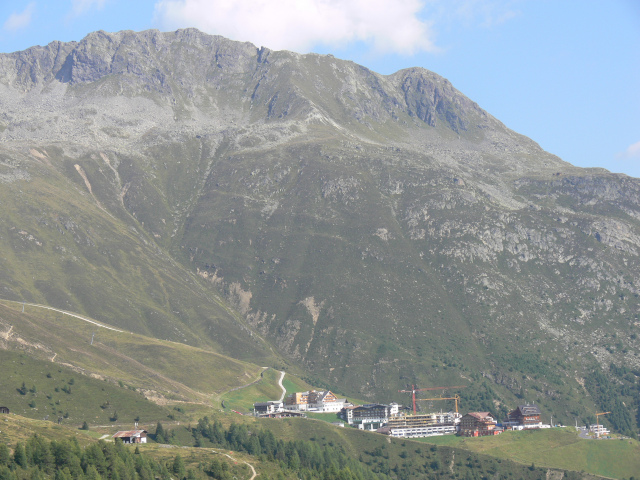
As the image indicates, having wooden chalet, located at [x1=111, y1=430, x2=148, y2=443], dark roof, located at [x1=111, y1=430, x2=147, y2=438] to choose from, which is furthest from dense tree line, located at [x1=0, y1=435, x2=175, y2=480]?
dark roof, located at [x1=111, y1=430, x2=147, y2=438]

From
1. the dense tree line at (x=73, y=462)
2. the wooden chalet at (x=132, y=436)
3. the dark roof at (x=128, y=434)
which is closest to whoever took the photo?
the dense tree line at (x=73, y=462)

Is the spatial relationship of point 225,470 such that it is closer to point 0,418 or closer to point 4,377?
point 0,418

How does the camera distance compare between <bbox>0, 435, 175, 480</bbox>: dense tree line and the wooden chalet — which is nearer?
<bbox>0, 435, 175, 480</bbox>: dense tree line

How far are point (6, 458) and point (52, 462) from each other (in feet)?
25.8

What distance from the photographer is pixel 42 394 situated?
7781 inches

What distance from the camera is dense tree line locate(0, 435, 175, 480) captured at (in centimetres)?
12188

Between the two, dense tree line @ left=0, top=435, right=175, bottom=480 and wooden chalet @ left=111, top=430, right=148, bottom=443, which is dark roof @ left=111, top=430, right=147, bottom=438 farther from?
dense tree line @ left=0, top=435, right=175, bottom=480

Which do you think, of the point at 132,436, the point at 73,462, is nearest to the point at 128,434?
the point at 132,436

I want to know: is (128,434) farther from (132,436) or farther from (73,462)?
(73,462)

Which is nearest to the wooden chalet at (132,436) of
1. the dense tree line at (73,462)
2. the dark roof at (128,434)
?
the dark roof at (128,434)

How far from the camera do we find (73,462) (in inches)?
5079

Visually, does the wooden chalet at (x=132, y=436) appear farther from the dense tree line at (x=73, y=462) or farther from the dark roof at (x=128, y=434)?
the dense tree line at (x=73, y=462)

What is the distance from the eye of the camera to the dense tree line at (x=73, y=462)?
122m

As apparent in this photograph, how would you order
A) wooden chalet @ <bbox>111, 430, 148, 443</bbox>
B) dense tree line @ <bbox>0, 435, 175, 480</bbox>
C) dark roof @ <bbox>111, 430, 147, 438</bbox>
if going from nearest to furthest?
1. dense tree line @ <bbox>0, 435, 175, 480</bbox>
2. wooden chalet @ <bbox>111, 430, 148, 443</bbox>
3. dark roof @ <bbox>111, 430, 147, 438</bbox>
